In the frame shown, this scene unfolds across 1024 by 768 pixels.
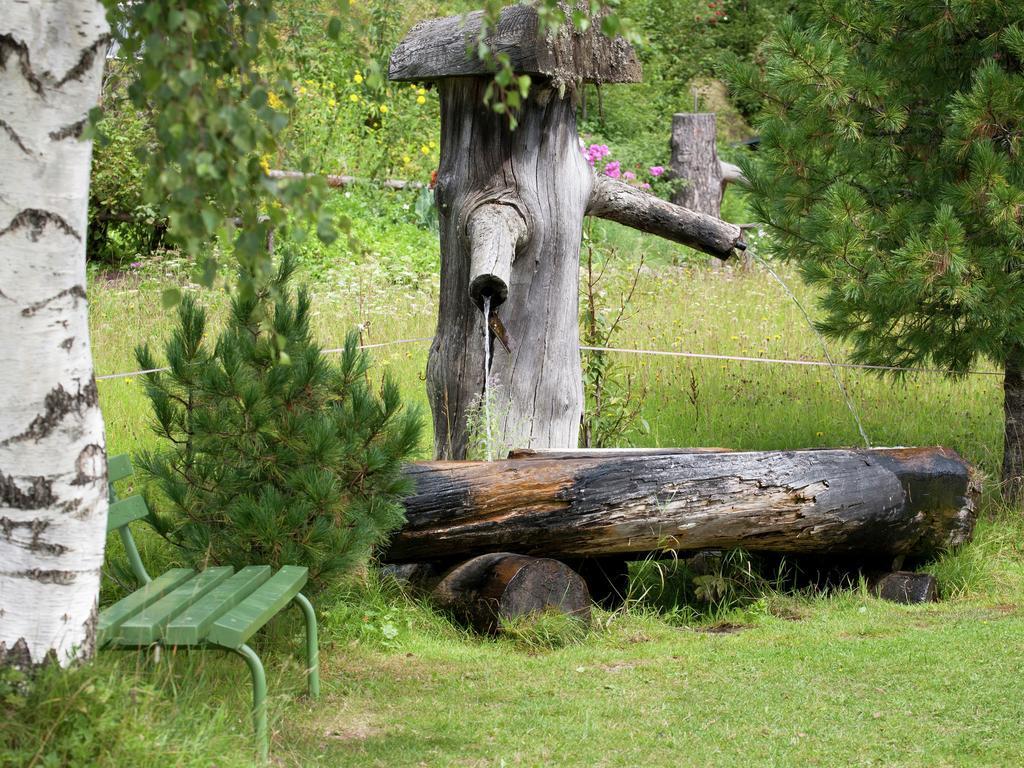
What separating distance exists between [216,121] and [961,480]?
14.0 ft

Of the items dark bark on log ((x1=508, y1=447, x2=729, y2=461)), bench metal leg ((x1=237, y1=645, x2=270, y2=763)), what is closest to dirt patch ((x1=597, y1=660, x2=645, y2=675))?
dark bark on log ((x1=508, y1=447, x2=729, y2=461))

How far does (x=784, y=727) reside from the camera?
12.7ft

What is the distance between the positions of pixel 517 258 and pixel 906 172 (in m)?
2.42

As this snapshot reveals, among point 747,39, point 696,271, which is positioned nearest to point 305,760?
point 696,271

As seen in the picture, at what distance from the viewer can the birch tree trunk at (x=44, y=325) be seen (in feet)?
9.10

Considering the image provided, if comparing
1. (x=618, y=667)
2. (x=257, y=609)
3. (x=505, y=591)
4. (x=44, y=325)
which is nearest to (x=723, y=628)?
(x=618, y=667)

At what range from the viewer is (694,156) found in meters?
13.8

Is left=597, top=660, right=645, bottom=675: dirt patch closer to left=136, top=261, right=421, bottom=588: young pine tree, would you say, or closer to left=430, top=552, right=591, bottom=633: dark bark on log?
left=430, top=552, right=591, bottom=633: dark bark on log

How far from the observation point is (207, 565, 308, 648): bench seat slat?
3104 mm

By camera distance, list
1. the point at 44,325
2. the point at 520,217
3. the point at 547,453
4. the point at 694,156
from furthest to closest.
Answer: the point at 694,156 < the point at 547,453 < the point at 520,217 < the point at 44,325

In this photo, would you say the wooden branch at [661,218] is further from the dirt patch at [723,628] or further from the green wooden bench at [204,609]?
the green wooden bench at [204,609]

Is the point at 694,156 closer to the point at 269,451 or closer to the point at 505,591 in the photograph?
the point at 505,591

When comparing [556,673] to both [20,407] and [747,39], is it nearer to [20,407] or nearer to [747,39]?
[20,407]

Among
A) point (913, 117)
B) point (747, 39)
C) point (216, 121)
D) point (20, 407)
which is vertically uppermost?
point (747, 39)
